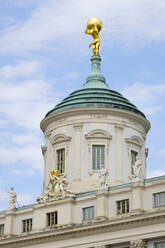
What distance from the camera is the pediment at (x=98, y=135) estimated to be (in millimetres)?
64938

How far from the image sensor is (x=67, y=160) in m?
65.4

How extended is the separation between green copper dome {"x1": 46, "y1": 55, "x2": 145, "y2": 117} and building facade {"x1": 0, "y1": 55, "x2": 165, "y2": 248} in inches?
4.0

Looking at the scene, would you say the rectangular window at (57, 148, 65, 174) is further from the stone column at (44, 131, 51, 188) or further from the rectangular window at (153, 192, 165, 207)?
the rectangular window at (153, 192, 165, 207)

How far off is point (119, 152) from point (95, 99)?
6115 millimetres

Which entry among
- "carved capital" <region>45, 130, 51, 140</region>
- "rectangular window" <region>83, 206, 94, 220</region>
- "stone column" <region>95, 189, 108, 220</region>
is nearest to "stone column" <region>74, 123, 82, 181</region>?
"carved capital" <region>45, 130, 51, 140</region>

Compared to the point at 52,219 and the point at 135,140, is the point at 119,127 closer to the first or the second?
the point at 135,140

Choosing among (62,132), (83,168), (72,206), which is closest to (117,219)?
(72,206)

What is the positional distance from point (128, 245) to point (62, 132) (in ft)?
53.4

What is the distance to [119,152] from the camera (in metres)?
64.8

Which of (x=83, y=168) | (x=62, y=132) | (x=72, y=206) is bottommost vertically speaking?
(x=72, y=206)

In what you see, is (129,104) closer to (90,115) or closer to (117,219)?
(90,115)

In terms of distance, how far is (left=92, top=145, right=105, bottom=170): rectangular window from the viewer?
211 ft

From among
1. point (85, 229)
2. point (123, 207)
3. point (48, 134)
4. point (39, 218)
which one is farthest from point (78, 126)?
point (85, 229)

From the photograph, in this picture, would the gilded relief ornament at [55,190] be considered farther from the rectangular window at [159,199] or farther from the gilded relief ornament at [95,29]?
the gilded relief ornament at [95,29]
